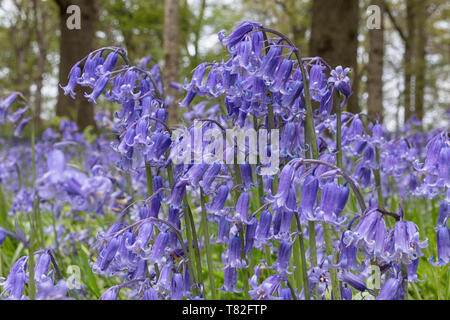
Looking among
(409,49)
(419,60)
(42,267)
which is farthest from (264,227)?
(409,49)

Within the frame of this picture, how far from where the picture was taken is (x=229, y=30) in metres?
1.74

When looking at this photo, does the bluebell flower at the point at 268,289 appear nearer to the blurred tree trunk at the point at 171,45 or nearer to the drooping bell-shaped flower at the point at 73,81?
the drooping bell-shaped flower at the point at 73,81

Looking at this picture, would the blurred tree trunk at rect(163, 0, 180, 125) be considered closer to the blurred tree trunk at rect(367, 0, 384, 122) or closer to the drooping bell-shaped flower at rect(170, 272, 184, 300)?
the blurred tree trunk at rect(367, 0, 384, 122)

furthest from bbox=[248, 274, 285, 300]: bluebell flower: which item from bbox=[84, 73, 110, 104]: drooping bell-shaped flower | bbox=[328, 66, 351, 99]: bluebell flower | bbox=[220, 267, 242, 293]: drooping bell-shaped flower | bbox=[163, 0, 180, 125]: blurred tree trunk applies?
bbox=[163, 0, 180, 125]: blurred tree trunk

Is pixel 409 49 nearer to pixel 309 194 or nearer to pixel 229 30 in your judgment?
pixel 229 30

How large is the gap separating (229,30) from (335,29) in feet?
7.87

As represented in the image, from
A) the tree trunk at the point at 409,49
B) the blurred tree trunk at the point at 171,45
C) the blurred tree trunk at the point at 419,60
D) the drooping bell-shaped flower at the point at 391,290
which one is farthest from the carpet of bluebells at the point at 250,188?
the tree trunk at the point at 409,49

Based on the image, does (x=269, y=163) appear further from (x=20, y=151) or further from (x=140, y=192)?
(x=20, y=151)

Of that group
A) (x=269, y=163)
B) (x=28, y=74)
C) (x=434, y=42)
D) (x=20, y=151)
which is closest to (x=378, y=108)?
(x=269, y=163)

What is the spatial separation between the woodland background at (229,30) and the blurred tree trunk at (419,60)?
38 mm

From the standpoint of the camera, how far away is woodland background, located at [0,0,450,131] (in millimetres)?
3613

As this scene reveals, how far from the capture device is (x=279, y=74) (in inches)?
56.0

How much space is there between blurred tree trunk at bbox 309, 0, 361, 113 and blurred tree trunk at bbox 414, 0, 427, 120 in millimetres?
8182

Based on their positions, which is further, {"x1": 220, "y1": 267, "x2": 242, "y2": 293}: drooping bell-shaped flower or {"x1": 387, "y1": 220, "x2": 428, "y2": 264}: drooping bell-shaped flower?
→ {"x1": 220, "y1": 267, "x2": 242, "y2": 293}: drooping bell-shaped flower
